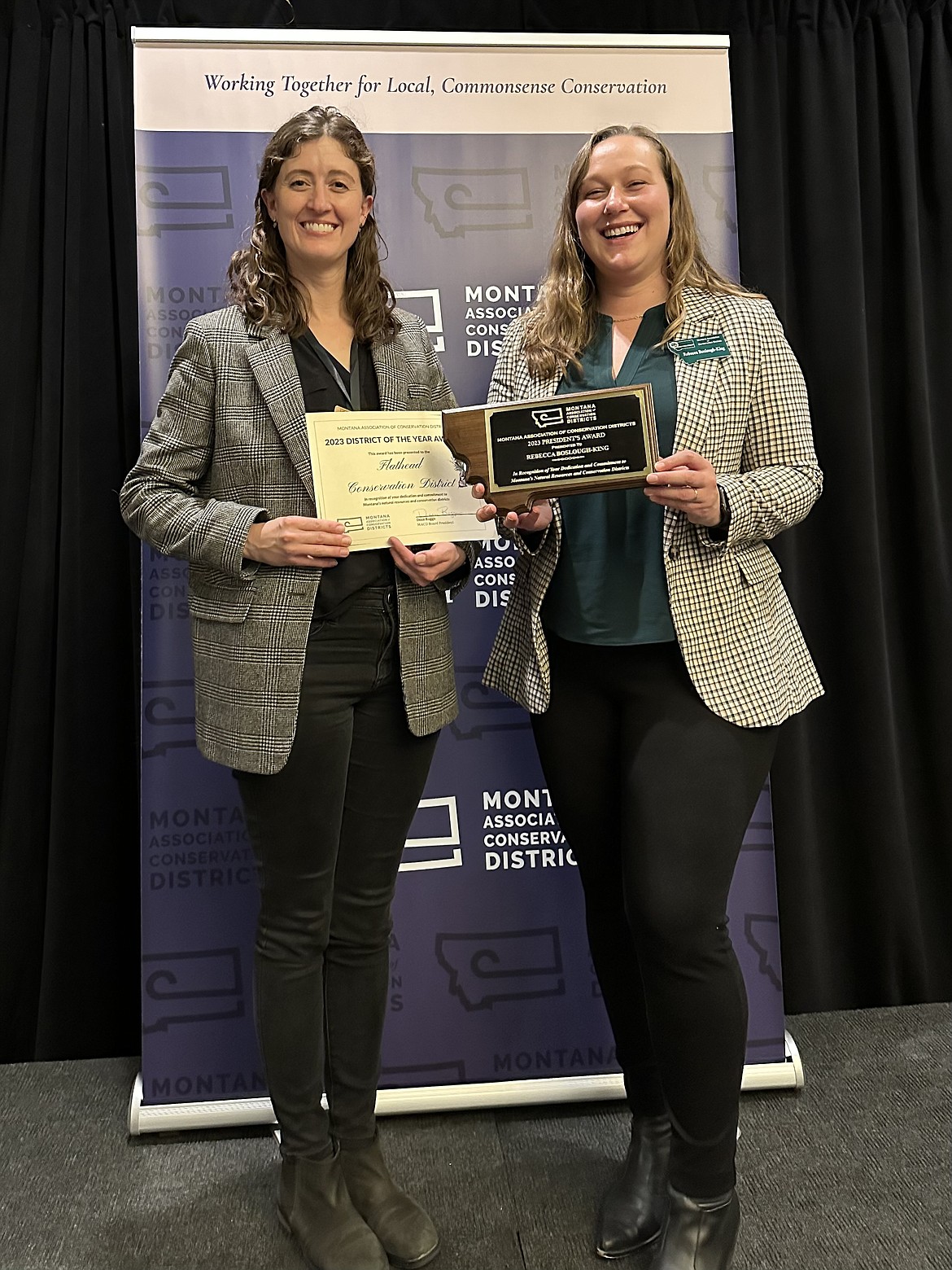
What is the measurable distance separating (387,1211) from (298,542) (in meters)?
1.16

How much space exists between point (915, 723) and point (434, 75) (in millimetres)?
2024

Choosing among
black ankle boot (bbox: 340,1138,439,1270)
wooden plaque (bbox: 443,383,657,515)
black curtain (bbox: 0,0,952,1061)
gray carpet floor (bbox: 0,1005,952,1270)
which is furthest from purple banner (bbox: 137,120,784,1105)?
wooden plaque (bbox: 443,383,657,515)

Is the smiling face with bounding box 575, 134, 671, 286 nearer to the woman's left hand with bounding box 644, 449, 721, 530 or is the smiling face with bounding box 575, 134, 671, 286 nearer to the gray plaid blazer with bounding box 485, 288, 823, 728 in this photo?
the gray plaid blazer with bounding box 485, 288, 823, 728

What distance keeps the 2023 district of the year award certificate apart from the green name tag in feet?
1.29

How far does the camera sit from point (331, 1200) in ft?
5.61

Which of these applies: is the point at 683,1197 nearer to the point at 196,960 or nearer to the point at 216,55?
the point at 196,960

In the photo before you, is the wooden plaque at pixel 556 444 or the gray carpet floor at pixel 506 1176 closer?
the wooden plaque at pixel 556 444

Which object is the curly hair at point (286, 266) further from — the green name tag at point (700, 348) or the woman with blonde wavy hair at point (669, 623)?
the green name tag at point (700, 348)

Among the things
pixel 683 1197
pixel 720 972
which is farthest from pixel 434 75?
pixel 683 1197

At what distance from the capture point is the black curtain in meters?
2.47

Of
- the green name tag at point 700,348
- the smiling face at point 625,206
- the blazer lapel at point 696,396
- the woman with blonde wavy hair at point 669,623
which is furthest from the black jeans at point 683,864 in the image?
the smiling face at point 625,206

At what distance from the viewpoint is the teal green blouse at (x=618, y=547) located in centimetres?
158

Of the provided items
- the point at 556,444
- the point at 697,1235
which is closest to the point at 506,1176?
the point at 697,1235

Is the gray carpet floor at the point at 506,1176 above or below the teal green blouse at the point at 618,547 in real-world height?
below
